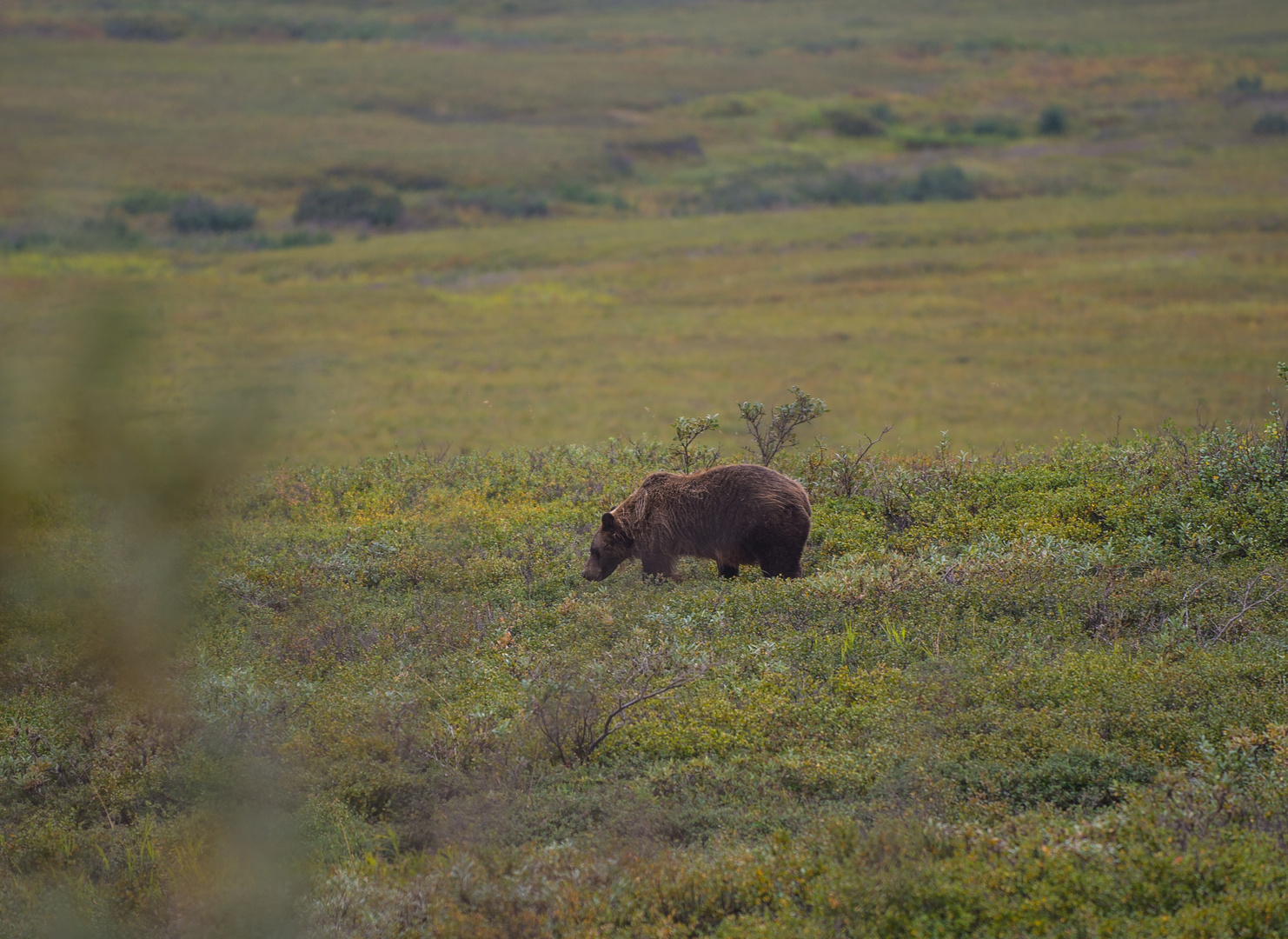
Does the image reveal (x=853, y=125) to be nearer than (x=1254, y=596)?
No

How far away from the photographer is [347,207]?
66438mm

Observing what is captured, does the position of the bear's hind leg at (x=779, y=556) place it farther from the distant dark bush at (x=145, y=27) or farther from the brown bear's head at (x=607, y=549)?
the distant dark bush at (x=145, y=27)

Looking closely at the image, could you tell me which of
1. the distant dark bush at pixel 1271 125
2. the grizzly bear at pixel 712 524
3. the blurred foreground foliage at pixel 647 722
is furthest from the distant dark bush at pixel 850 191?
the grizzly bear at pixel 712 524

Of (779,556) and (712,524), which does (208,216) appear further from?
(779,556)

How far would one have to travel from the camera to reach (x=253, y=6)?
135750 mm

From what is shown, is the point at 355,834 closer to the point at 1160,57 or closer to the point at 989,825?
the point at 989,825

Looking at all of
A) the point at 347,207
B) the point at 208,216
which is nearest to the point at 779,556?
the point at 208,216

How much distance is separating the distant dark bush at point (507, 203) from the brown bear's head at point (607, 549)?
59161 millimetres

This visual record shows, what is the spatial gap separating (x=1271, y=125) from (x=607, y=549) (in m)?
87.0

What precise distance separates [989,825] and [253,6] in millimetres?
154428

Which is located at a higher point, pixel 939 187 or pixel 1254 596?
pixel 939 187

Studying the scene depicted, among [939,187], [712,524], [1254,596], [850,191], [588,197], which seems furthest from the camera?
[588,197]

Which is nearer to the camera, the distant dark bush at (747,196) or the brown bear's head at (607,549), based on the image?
the brown bear's head at (607,549)

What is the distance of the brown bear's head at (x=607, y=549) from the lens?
1155 centimetres
